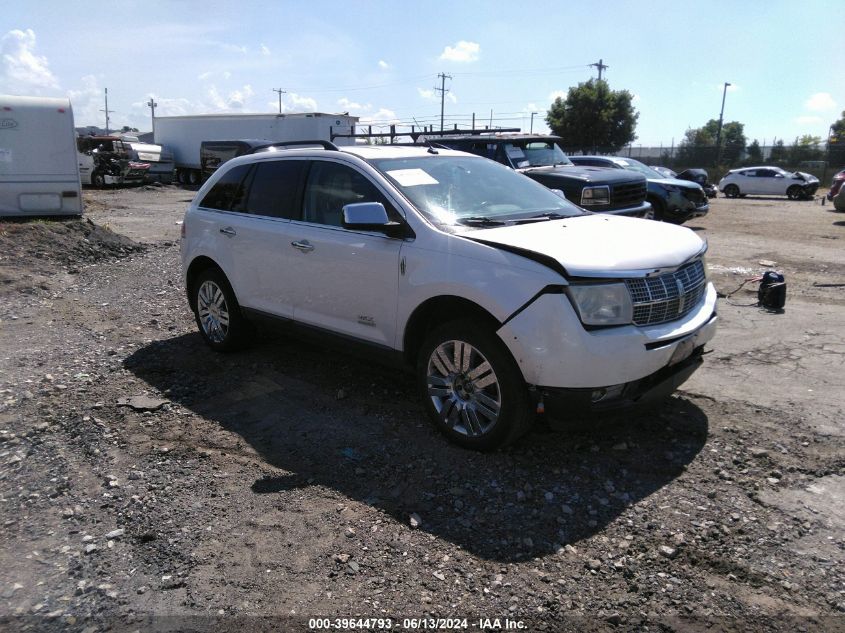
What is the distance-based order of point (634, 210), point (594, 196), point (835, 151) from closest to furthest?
point (594, 196) < point (634, 210) < point (835, 151)

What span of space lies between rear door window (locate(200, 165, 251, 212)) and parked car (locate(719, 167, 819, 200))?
99.2 feet

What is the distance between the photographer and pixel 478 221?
14.5 ft

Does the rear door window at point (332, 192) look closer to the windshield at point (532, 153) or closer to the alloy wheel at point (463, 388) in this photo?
the alloy wheel at point (463, 388)

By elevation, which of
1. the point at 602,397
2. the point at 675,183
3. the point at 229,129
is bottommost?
the point at 602,397

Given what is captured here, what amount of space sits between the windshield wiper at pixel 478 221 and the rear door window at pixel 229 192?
235cm

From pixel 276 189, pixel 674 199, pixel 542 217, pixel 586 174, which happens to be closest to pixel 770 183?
pixel 674 199

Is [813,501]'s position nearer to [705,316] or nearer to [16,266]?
[705,316]

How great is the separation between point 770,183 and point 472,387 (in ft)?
104

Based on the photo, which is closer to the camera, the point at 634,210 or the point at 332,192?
the point at 332,192

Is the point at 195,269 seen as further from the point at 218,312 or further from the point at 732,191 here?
the point at 732,191

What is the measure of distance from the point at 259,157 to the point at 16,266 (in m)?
6.03

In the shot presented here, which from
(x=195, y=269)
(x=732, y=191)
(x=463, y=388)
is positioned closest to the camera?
(x=463, y=388)

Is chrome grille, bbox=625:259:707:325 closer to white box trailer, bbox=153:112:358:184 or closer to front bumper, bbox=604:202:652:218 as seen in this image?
front bumper, bbox=604:202:652:218

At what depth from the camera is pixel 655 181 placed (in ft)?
49.4
